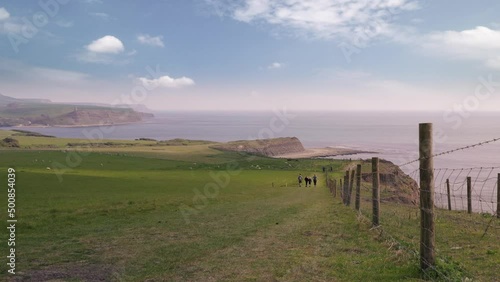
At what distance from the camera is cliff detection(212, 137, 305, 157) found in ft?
520

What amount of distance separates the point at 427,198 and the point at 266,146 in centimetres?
16149

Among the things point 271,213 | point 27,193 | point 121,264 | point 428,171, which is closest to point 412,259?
point 428,171

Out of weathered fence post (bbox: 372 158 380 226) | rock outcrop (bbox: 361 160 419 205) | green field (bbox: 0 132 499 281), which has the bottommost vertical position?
rock outcrop (bbox: 361 160 419 205)

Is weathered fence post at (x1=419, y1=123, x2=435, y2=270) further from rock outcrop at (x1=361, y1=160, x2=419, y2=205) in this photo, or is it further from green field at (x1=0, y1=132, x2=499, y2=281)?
rock outcrop at (x1=361, y1=160, x2=419, y2=205)

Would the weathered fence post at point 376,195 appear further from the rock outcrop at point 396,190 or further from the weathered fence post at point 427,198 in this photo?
the rock outcrop at point 396,190

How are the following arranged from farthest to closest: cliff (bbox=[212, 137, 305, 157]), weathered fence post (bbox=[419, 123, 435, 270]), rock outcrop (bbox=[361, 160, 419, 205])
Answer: cliff (bbox=[212, 137, 305, 157]) < rock outcrop (bbox=[361, 160, 419, 205]) < weathered fence post (bbox=[419, 123, 435, 270])

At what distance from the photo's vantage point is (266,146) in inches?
6688

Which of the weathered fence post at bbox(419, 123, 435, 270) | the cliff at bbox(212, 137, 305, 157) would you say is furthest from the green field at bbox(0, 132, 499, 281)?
the cliff at bbox(212, 137, 305, 157)

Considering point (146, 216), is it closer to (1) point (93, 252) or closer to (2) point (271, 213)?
(2) point (271, 213)

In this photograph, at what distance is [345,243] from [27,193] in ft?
86.3

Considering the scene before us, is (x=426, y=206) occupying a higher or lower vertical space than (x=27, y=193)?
higher

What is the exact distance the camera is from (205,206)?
26844 mm

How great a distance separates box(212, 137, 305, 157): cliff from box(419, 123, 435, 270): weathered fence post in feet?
473

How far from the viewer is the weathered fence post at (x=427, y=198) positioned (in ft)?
27.7
